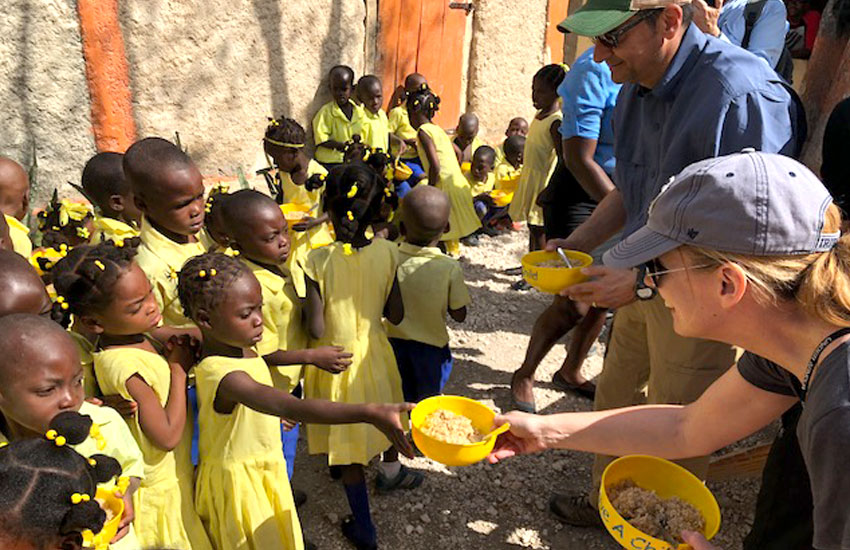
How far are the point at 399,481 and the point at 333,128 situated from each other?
407 centimetres

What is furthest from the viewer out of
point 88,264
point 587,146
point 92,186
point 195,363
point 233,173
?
point 233,173

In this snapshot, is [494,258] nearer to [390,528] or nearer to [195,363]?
[390,528]

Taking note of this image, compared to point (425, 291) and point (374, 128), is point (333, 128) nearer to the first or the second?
point (374, 128)

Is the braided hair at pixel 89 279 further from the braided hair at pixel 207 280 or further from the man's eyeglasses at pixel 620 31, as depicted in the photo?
the man's eyeglasses at pixel 620 31

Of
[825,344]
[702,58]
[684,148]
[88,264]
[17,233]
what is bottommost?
[17,233]

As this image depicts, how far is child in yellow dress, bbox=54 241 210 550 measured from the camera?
209 centimetres

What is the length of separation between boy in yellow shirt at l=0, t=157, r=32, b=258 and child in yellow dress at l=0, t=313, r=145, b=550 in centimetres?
165

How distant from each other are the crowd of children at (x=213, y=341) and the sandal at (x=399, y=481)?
11 millimetres

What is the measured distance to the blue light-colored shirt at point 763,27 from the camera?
178 inches

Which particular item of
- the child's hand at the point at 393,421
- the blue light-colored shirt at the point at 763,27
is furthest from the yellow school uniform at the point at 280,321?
the blue light-colored shirt at the point at 763,27

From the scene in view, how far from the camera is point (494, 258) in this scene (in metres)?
6.86

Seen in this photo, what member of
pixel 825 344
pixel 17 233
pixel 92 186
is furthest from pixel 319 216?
pixel 825 344

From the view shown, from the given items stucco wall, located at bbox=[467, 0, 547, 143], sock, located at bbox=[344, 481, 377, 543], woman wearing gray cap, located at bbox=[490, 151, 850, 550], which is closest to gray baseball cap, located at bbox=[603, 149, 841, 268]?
woman wearing gray cap, located at bbox=[490, 151, 850, 550]

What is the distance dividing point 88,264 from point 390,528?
196 centimetres
